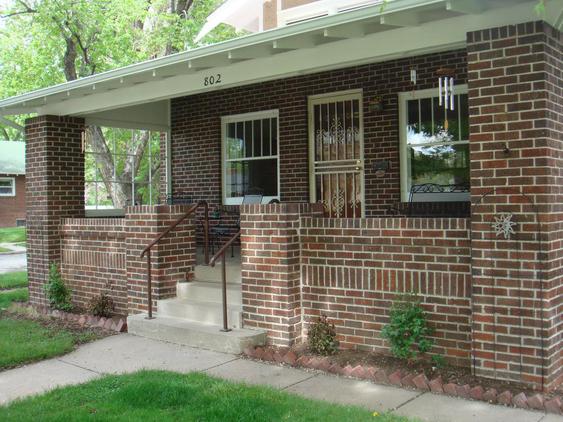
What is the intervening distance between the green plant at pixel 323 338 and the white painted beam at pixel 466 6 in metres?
3.13

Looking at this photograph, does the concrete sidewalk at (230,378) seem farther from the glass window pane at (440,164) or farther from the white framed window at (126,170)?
the white framed window at (126,170)

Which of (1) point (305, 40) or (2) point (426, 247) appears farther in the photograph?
(1) point (305, 40)

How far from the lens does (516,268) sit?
4.46 metres

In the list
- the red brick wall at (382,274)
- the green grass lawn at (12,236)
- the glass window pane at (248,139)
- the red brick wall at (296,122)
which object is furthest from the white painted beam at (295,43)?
the green grass lawn at (12,236)

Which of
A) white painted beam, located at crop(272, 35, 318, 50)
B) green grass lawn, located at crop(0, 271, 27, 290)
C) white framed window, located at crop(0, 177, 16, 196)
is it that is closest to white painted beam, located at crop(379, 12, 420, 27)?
white painted beam, located at crop(272, 35, 318, 50)

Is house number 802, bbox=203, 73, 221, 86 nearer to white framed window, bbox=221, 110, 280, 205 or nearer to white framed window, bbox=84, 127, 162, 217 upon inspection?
white framed window, bbox=221, 110, 280, 205

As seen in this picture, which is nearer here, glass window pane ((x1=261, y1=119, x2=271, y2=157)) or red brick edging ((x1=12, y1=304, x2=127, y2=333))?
red brick edging ((x1=12, y1=304, x2=127, y2=333))

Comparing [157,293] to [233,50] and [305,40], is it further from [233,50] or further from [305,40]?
[305,40]

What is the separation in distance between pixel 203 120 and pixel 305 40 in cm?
494

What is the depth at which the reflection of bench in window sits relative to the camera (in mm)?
6473

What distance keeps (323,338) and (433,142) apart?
11.4 ft

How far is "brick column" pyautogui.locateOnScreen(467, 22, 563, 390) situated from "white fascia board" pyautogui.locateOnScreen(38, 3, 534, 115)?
15 centimetres

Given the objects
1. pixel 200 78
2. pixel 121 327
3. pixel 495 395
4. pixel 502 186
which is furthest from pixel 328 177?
pixel 495 395

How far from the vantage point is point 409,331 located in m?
5.03
